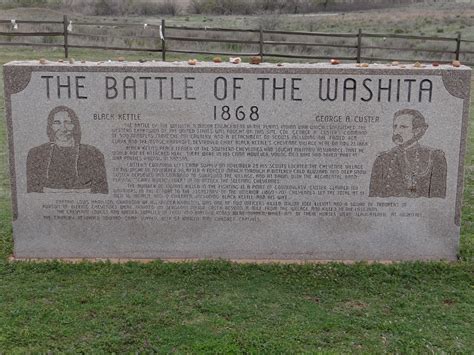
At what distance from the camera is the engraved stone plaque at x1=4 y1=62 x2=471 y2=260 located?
18.2ft

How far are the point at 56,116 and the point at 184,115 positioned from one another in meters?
1.07

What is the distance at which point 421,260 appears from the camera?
5.75 metres

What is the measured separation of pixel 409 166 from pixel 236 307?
1.96 meters

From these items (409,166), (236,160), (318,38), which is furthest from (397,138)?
(318,38)

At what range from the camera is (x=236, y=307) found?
15.8ft

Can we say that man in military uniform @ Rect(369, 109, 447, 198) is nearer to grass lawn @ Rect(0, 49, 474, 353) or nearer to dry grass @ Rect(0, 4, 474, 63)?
grass lawn @ Rect(0, 49, 474, 353)

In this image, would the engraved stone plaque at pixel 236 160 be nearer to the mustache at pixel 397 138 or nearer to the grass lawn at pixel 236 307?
the mustache at pixel 397 138

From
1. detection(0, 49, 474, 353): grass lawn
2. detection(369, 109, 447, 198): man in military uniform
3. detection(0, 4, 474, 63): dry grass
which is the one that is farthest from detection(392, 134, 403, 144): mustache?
detection(0, 4, 474, 63): dry grass

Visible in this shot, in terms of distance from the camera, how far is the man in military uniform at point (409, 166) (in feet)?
18.3

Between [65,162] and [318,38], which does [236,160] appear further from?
[318,38]

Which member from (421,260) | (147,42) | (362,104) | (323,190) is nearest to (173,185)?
(323,190)

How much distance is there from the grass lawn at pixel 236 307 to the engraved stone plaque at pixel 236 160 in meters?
0.28

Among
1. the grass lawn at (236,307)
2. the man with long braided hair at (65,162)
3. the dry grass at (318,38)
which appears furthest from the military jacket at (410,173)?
the dry grass at (318,38)

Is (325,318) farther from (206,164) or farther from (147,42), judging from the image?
(147,42)
